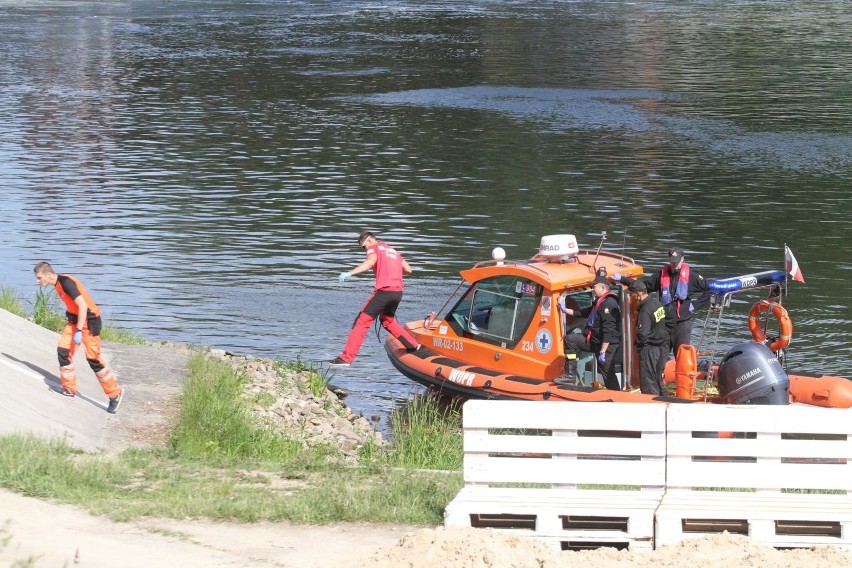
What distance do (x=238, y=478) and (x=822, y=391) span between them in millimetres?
6680

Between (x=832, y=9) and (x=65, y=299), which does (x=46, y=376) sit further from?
(x=832, y=9)

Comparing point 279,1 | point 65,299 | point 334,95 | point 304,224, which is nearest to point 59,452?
point 65,299

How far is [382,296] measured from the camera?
17.0 meters

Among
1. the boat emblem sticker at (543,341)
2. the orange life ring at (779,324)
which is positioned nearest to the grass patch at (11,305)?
the boat emblem sticker at (543,341)

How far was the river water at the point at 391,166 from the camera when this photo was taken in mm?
23281

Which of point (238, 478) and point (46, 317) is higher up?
point (238, 478)

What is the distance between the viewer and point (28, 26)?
7450 cm

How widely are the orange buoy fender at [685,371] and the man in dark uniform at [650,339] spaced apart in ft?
1.14

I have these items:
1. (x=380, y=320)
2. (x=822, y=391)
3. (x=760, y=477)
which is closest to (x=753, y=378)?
(x=822, y=391)

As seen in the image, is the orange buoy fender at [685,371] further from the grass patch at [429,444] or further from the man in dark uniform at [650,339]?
the grass patch at [429,444]

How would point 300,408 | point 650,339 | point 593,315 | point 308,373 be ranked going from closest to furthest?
point 650,339 < point 593,315 < point 300,408 < point 308,373

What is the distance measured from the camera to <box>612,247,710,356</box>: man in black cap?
14836 millimetres

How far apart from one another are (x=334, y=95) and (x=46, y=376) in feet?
112

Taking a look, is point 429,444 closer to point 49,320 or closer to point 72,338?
point 72,338
